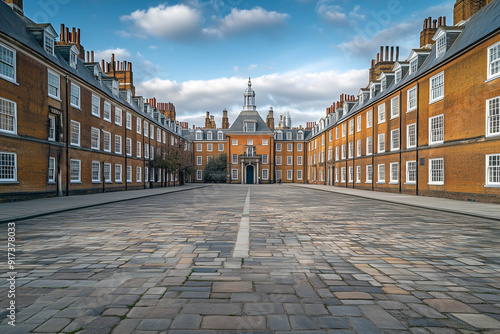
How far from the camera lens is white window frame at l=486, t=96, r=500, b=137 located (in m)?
15.9

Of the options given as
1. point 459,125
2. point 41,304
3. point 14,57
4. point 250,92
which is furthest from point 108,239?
point 250,92

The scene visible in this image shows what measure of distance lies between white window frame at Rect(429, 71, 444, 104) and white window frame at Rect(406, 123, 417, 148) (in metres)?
2.59

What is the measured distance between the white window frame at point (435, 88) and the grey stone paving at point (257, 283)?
1696 centimetres

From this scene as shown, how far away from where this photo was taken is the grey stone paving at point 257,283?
2844 millimetres

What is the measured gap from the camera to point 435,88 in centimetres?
2141

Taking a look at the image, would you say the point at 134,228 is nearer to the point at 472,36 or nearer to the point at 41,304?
the point at 41,304

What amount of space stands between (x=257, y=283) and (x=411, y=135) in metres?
24.7

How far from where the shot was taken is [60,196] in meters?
20.7

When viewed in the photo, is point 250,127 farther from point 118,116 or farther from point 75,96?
point 75,96

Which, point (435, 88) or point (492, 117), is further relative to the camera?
point (435, 88)

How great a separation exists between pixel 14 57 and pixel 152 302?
66.2 feet

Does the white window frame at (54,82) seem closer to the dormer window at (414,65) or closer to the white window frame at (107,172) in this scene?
the white window frame at (107,172)

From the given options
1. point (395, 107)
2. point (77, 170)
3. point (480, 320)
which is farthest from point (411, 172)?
point (77, 170)

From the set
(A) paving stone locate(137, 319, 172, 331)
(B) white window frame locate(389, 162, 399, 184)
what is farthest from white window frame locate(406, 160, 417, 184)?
(A) paving stone locate(137, 319, 172, 331)
